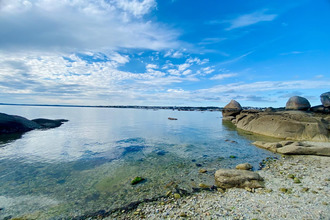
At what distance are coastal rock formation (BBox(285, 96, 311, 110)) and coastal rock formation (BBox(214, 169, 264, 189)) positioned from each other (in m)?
44.1

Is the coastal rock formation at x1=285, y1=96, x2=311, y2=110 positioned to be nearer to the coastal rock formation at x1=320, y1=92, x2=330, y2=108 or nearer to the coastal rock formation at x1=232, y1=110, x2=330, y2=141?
the coastal rock formation at x1=320, y1=92, x2=330, y2=108

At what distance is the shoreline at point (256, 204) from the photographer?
6.02 metres

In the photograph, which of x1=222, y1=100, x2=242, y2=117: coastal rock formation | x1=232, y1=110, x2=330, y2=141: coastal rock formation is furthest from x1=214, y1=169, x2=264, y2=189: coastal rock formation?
x1=222, y1=100, x2=242, y2=117: coastal rock formation

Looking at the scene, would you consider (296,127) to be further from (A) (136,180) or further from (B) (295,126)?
(A) (136,180)

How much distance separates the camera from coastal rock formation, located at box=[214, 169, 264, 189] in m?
8.71

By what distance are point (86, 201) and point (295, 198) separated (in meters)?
10.7

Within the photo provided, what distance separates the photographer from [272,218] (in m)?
5.72

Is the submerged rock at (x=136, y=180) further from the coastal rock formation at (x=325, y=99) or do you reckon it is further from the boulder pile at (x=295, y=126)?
the coastal rock formation at (x=325, y=99)

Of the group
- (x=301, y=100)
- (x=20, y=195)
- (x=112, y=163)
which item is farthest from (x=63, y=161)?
(x=301, y=100)

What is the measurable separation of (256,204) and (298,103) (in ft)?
157

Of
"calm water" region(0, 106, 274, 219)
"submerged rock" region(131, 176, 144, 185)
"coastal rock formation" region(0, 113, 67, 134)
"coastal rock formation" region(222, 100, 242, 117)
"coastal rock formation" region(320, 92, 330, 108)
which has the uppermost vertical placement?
"coastal rock formation" region(320, 92, 330, 108)

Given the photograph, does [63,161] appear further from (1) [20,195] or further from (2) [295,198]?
(2) [295,198]

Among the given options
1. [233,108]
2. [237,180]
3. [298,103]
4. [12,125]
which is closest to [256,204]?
[237,180]

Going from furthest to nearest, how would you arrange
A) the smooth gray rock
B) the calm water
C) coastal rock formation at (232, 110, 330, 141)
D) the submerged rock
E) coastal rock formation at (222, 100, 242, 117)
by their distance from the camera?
coastal rock formation at (222, 100, 242, 117)
the smooth gray rock
coastal rock formation at (232, 110, 330, 141)
the submerged rock
the calm water
